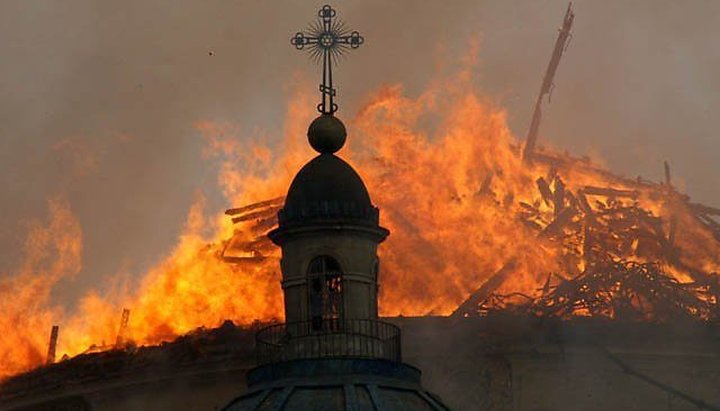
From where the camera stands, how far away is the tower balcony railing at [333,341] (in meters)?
33.3

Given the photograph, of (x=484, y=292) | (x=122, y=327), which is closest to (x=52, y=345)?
(x=122, y=327)

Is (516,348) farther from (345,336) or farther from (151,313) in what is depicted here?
(345,336)

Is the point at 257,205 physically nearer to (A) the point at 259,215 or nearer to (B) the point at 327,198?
(A) the point at 259,215

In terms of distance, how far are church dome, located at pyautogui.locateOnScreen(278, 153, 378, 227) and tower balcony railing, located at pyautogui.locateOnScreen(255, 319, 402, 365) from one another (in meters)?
2.11

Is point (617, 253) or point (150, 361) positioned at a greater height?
point (617, 253)

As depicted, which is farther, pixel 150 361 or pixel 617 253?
pixel 617 253

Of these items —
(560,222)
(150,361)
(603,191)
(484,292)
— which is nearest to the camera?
(150,361)

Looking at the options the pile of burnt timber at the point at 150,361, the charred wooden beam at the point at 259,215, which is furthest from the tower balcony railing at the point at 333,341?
the charred wooden beam at the point at 259,215

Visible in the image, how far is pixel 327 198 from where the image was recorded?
34.3 m

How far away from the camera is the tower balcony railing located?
33.3m

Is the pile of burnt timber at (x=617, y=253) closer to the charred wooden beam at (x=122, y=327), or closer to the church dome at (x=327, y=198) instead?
the charred wooden beam at (x=122, y=327)

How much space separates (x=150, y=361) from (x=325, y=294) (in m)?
34.4

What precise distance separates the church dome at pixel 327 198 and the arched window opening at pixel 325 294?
920mm

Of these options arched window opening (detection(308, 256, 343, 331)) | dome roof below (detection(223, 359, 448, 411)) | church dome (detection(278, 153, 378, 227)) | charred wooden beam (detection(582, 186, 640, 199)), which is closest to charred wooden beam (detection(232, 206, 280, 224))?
charred wooden beam (detection(582, 186, 640, 199))
